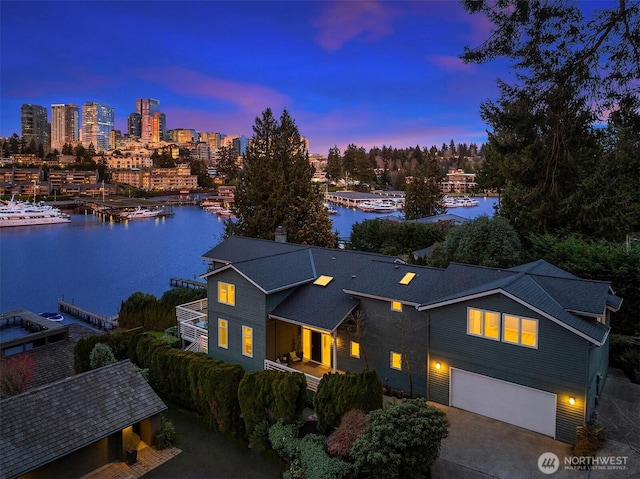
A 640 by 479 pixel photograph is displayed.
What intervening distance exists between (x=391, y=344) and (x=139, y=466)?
8.45 meters

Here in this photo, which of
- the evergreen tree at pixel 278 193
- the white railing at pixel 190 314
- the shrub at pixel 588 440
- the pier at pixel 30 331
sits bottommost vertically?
the pier at pixel 30 331

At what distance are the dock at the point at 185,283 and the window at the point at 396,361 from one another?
26521mm

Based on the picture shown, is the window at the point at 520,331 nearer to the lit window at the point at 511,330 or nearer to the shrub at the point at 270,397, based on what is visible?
the lit window at the point at 511,330

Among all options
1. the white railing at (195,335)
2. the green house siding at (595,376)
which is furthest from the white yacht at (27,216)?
the green house siding at (595,376)

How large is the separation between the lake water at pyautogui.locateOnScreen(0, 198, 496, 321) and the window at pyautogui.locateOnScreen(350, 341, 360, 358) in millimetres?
21897

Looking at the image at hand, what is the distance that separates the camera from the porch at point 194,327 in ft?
62.4

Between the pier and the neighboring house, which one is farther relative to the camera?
the pier

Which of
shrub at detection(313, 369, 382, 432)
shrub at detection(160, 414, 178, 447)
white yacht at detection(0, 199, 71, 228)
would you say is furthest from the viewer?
white yacht at detection(0, 199, 71, 228)

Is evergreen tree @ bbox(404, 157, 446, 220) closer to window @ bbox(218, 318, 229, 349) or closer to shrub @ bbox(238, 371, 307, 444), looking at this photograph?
window @ bbox(218, 318, 229, 349)

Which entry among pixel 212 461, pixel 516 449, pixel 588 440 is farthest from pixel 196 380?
pixel 588 440

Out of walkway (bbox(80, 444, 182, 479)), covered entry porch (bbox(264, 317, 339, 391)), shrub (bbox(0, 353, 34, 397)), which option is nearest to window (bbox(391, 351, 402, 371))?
covered entry porch (bbox(264, 317, 339, 391))

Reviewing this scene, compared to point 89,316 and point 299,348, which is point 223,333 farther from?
point 89,316

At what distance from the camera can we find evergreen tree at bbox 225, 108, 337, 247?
3156cm

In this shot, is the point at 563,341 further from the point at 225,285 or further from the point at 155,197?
the point at 155,197
